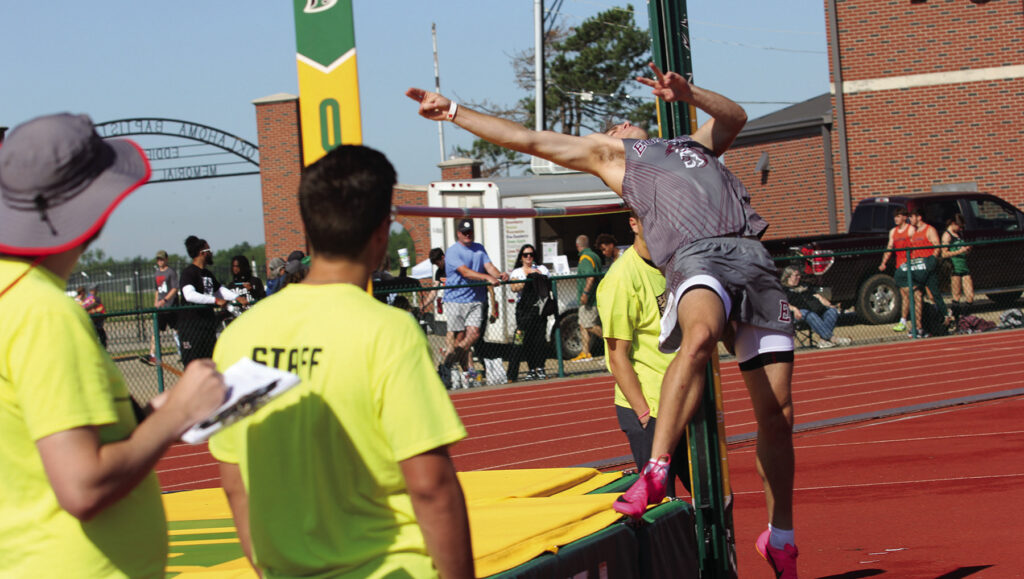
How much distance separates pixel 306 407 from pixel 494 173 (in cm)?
5204

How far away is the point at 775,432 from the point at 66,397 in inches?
119

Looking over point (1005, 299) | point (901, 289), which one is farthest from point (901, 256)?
point (1005, 299)

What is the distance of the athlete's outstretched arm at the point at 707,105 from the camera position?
3953 millimetres

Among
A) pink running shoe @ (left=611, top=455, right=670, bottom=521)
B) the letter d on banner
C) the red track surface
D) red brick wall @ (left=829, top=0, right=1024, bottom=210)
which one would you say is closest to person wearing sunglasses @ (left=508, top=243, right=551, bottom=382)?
the red track surface

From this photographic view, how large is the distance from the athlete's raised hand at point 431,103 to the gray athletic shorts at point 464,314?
933cm

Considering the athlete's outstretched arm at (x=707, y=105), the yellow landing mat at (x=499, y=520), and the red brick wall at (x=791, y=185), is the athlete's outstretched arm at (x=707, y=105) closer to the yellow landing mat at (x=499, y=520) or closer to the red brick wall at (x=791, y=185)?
the yellow landing mat at (x=499, y=520)

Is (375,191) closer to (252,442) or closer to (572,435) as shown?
(252,442)

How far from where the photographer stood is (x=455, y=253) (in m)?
13.7

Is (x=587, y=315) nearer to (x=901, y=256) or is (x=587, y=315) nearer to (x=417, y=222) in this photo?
(x=901, y=256)

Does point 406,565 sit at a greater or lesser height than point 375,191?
lesser

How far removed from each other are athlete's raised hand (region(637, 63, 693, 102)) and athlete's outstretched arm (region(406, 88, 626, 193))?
309mm

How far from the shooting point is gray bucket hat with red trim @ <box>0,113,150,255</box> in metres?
1.93

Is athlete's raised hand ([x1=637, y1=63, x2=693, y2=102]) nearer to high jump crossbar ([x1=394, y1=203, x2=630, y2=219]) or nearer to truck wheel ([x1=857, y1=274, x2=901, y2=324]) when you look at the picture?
high jump crossbar ([x1=394, y1=203, x2=630, y2=219])

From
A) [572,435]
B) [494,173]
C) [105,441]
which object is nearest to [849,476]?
[572,435]
